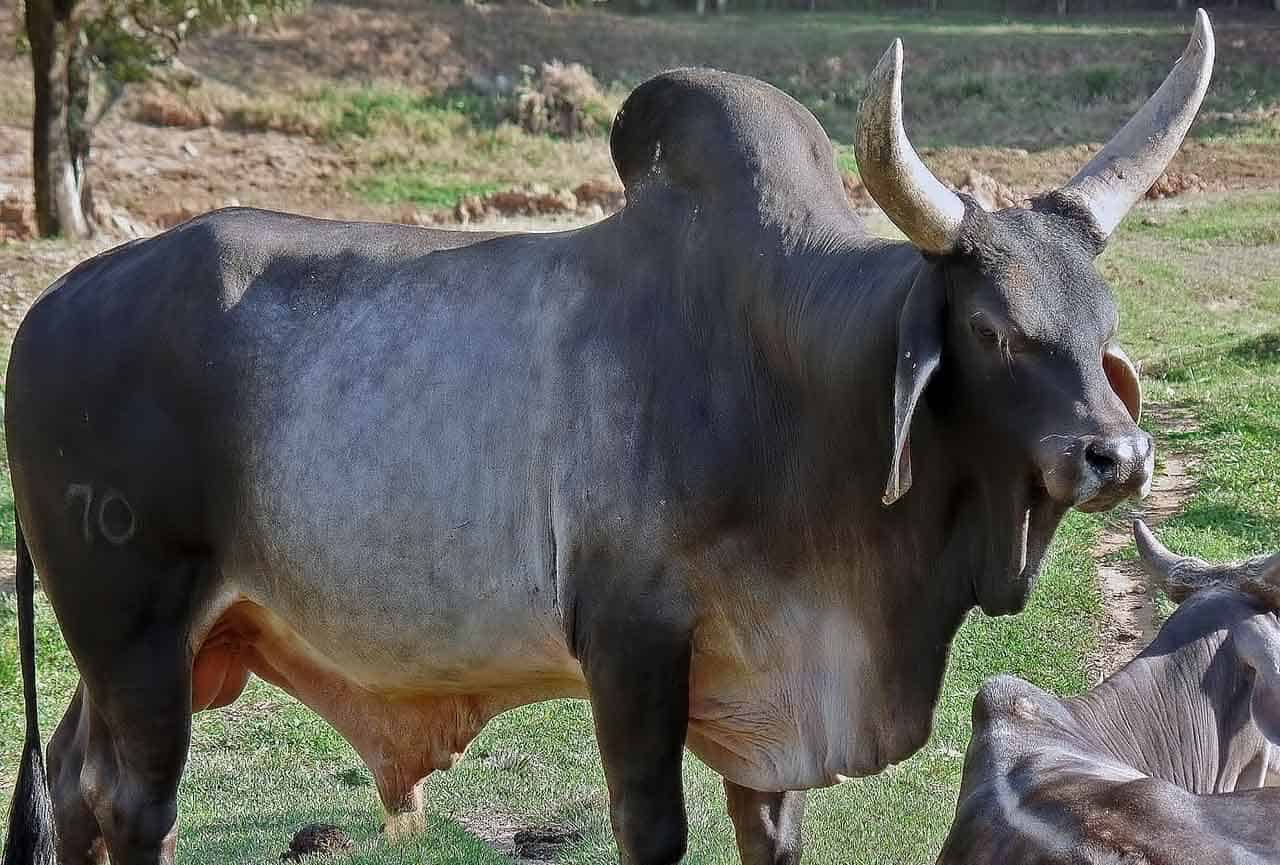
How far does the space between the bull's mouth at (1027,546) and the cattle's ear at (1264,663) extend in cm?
94

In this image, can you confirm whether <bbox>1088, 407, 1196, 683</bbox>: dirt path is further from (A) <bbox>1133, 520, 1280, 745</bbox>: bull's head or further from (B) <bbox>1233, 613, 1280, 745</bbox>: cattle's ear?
(B) <bbox>1233, 613, 1280, 745</bbox>: cattle's ear

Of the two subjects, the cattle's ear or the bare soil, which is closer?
the cattle's ear

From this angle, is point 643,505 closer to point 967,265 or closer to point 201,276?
point 967,265

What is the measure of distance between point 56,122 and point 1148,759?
1333cm

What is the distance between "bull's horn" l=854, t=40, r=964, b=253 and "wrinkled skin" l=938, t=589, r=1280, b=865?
1.14 metres

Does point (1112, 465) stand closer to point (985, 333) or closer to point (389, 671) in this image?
point (985, 333)

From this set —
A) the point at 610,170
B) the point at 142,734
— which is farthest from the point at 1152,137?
the point at 610,170

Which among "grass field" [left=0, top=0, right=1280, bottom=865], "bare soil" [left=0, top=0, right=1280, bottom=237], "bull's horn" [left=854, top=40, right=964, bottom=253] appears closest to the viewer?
"bull's horn" [left=854, top=40, right=964, bottom=253]

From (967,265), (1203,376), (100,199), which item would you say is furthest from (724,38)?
(967,265)

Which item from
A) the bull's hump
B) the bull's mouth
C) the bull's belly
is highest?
the bull's hump

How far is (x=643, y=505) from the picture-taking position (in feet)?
12.6

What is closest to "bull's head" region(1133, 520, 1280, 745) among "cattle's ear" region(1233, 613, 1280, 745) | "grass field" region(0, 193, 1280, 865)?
"cattle's ear" region(1233, 613, 1280, 745)

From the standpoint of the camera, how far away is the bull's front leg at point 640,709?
3842mm

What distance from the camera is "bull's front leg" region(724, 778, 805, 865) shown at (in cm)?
447
